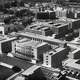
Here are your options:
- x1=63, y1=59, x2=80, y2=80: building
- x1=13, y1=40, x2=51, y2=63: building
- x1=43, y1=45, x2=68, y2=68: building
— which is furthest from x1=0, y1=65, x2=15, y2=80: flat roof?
x1=63, y1=59, x2=80, y2=80: building

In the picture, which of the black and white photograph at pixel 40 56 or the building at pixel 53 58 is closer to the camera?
the black and white photograph at pixel 40 56

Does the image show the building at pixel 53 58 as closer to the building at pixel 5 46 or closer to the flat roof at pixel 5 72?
the flat roof at pixel 5 72

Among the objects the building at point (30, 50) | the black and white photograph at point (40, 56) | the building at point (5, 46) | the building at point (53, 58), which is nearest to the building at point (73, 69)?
the black and white photograph at point (40, 56)

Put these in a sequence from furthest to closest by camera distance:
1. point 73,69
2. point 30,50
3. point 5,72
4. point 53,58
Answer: point 30,50 → point 53,58 → point 5,72 → point 73,69

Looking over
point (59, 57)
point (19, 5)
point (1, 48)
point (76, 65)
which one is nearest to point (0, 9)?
point (19, 5)

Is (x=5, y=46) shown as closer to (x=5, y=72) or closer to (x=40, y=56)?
(x=40, y=56)

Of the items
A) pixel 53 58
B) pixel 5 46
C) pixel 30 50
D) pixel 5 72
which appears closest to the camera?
pixel 5 72

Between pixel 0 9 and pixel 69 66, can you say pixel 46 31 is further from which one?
pixel 0 9

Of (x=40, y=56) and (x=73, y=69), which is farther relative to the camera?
(x=40, y=56)

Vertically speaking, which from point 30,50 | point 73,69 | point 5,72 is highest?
point 30,50

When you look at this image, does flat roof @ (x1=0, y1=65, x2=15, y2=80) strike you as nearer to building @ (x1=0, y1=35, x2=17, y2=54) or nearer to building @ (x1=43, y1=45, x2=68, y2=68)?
building @ (x1=43, y1=45, x2=68, y2=68)

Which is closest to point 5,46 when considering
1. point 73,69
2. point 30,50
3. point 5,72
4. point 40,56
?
point 30,50

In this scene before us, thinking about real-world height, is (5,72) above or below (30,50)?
below
